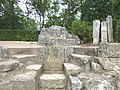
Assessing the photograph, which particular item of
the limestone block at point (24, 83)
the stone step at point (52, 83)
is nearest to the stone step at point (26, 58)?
the stone step at point (52, 83)

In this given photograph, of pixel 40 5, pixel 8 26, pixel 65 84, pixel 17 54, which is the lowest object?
pixel 65 84

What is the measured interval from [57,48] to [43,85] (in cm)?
102

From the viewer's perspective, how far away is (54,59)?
12.2 ft

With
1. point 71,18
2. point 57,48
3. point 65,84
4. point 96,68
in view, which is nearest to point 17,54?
point 57,48

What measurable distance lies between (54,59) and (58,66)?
167 millimetres

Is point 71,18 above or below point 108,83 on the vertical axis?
above

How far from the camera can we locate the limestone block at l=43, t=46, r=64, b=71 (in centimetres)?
369

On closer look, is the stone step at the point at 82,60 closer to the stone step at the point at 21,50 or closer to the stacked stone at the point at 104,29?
the stone step at the point at 21,50

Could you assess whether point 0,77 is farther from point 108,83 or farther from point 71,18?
point 71,18

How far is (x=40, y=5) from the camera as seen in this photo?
16750 millimetres

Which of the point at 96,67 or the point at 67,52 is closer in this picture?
the point at 96,67

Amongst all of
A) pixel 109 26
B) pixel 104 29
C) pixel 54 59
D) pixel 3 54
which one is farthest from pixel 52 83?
pixel 109 26

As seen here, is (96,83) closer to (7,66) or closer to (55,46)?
(55,46)

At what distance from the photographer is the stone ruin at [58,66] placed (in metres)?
2.75
